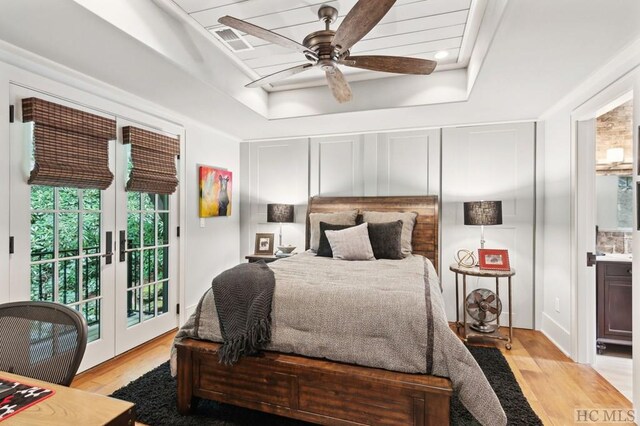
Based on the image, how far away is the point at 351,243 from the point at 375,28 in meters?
1.85

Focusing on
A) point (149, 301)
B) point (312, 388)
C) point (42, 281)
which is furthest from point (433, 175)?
point (42, 281)

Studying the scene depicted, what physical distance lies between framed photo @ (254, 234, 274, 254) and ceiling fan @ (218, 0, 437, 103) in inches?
98.3

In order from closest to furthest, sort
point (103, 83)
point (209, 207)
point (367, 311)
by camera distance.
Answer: point (367, 311) < point (103, 83) < point (209, 207)

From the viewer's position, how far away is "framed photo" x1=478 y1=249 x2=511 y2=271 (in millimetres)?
3443

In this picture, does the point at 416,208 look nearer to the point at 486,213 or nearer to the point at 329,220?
the point at 486,213

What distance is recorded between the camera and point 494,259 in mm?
3484

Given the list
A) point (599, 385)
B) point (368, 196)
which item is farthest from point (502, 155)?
point (599, 385)

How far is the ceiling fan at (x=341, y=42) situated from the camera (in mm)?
1599

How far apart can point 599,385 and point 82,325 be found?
3.35 meters

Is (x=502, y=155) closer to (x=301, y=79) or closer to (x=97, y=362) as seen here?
(x=301, y=79)

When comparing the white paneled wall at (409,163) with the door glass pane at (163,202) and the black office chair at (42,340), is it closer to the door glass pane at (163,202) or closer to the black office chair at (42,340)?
the door glass pane at (163,202)

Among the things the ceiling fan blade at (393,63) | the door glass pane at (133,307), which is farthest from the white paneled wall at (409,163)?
the door glass pane at (133,307)

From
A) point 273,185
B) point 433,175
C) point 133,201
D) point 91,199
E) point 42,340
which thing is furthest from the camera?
point 273,185

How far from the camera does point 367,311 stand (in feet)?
6.07
